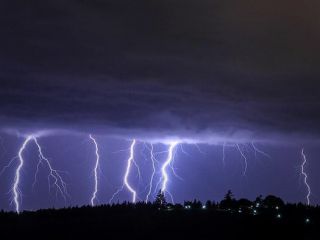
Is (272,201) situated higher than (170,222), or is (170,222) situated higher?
(272,201)

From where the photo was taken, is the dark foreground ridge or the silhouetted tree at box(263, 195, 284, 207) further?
the silhouetted tree at box(263, 195, 284, 207)

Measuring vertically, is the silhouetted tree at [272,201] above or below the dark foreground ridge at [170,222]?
above

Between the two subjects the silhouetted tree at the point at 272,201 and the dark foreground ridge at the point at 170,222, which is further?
the silhouetted tree at the point at 272,201

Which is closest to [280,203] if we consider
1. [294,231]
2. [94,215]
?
[294,231]

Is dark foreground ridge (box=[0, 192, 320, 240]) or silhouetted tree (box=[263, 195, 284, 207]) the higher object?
silhouetted tree (box=[263, 195, 284, 207])

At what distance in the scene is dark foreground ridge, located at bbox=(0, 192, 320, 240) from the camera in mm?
41688

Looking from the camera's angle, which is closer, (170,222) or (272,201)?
(170,222)

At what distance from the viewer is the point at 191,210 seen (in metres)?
47.2

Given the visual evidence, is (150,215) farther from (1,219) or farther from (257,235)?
(1,219)

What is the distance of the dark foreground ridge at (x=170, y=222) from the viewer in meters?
41.7

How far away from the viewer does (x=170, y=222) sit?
43.9 metres

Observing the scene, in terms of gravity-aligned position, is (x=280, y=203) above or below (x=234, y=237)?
above

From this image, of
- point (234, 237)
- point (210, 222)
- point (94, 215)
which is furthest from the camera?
point (94, 215)

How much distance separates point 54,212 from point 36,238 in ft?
23.6
